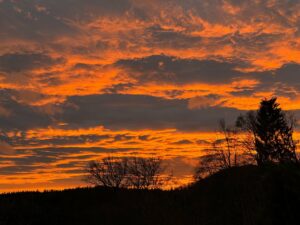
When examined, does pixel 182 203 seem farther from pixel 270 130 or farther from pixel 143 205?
pixel 270 130

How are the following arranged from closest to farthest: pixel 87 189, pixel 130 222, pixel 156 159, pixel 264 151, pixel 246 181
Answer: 1. pixel 130 222
2. pixel 246 181
3. pixel 87 189
4. pixel 264 151
5. pixel 156 159

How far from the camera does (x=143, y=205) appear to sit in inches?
991

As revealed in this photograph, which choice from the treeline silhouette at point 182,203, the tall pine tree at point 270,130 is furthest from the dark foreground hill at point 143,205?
the tall pine tree at point 270,130

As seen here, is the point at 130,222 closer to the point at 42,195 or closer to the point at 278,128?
the point at 42,195

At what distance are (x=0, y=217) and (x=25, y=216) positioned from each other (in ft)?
5.61

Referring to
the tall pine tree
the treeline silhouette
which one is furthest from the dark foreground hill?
the tall pine tree

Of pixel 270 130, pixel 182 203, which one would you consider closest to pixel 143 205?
pixel 182 203

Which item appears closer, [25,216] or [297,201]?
[297,201]

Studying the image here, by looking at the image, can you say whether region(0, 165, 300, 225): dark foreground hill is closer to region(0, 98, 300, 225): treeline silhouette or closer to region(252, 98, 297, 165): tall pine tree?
region(0, 98, 300, 225): treeline silhouette

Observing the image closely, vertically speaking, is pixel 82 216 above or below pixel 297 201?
below

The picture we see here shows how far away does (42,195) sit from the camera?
32312 mm

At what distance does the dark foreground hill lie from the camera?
2314 cm

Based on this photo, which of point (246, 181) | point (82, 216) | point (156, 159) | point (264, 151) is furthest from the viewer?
point (156, 159)

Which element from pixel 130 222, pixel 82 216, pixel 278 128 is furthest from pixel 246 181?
pixel 278 128
